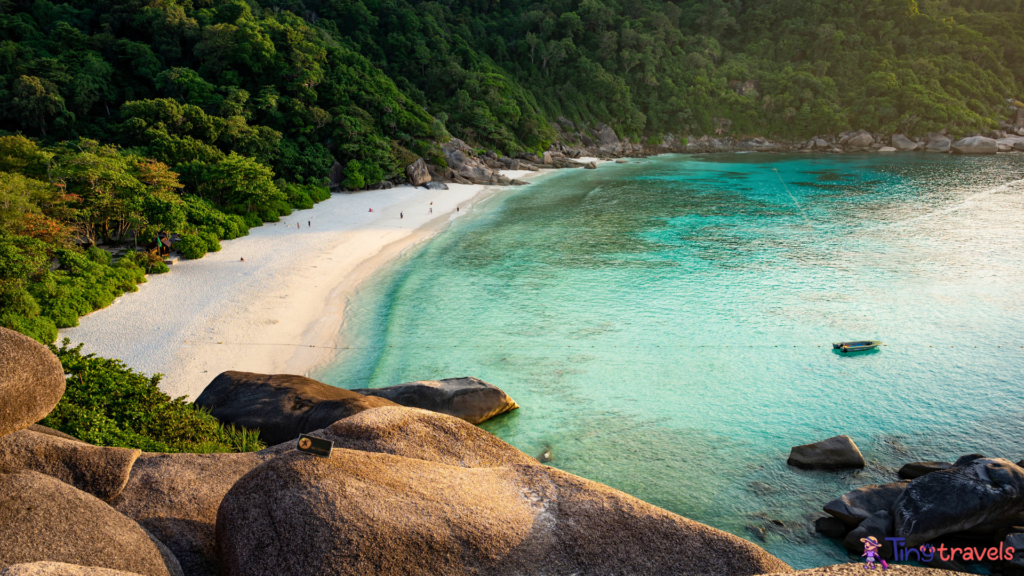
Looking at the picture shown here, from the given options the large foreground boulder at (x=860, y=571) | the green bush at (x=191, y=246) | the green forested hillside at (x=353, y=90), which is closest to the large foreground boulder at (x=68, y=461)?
the large foreground boulder at (x=860, y=571)

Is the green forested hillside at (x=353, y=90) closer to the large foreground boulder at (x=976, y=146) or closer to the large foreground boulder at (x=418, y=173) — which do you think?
the large foreground boulder at (x=418, y=173)

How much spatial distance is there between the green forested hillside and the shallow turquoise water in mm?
17314

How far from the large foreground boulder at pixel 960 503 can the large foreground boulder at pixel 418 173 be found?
58.2 metres

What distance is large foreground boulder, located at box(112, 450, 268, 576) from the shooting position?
7301mm

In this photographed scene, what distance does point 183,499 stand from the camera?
807 centimetres

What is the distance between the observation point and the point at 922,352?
74.4 ft

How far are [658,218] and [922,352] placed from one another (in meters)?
28.9

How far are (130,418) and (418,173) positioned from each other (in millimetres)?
53632

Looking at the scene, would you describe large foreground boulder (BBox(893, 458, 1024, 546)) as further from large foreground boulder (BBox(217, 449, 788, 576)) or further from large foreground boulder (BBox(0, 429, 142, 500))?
large foreground boulder (BBox(0, 429, 142, 500))

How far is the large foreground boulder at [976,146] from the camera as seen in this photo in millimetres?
94438

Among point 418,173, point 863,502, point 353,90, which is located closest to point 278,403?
point 863,502

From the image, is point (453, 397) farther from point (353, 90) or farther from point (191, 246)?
point (353, 90)

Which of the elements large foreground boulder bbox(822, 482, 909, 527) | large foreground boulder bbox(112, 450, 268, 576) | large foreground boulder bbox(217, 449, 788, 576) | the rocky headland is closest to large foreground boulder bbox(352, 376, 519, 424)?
the rocky headland

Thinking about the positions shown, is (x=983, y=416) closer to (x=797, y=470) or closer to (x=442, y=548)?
(x=797, y=470)
